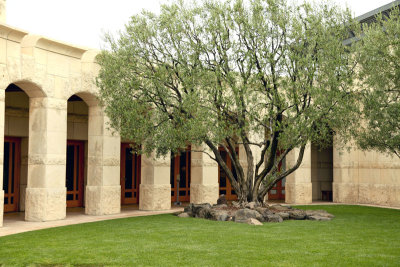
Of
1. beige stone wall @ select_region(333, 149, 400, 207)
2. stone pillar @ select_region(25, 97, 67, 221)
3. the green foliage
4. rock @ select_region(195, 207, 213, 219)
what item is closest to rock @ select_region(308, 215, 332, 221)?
rock @ select_region(195, 207, 213, 219)

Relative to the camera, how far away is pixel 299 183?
25156 millimetres

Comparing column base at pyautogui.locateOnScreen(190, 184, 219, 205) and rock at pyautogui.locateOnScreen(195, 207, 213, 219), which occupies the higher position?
column base at pyautogui.locateOnScreen(190, 184, 219, 205)

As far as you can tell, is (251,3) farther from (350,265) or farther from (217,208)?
(350,265)

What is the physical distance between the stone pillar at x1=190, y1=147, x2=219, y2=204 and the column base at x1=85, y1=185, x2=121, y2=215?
4.49m

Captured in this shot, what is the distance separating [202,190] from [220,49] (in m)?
7.71

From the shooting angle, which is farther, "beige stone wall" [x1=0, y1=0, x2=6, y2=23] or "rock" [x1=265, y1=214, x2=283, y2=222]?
"beige stone wall" [x1=0, y1=0, x2=6, y2=23]

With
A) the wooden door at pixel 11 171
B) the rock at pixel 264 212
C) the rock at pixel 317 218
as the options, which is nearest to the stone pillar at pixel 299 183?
the rock at pixel 317 218

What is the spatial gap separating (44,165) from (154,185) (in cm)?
501

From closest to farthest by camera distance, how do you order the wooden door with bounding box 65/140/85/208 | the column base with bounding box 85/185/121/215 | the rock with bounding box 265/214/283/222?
the rock with bounding box 265/214/283/222, the column base with bounding box 85/185/121/215, the wooden door with bounding box 65/140/85/208

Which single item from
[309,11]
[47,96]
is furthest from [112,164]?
[309,11]

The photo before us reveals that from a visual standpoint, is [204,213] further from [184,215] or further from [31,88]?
[31,88]

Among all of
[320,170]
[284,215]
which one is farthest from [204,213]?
[320,170]

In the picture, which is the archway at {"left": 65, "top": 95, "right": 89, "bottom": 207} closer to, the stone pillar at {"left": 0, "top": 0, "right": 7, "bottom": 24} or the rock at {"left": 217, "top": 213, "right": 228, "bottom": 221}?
the stone pillar at {"left": 0, "top": 0, "right": 7, "bottom": 24}

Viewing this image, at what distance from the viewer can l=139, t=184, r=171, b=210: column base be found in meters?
20.3
